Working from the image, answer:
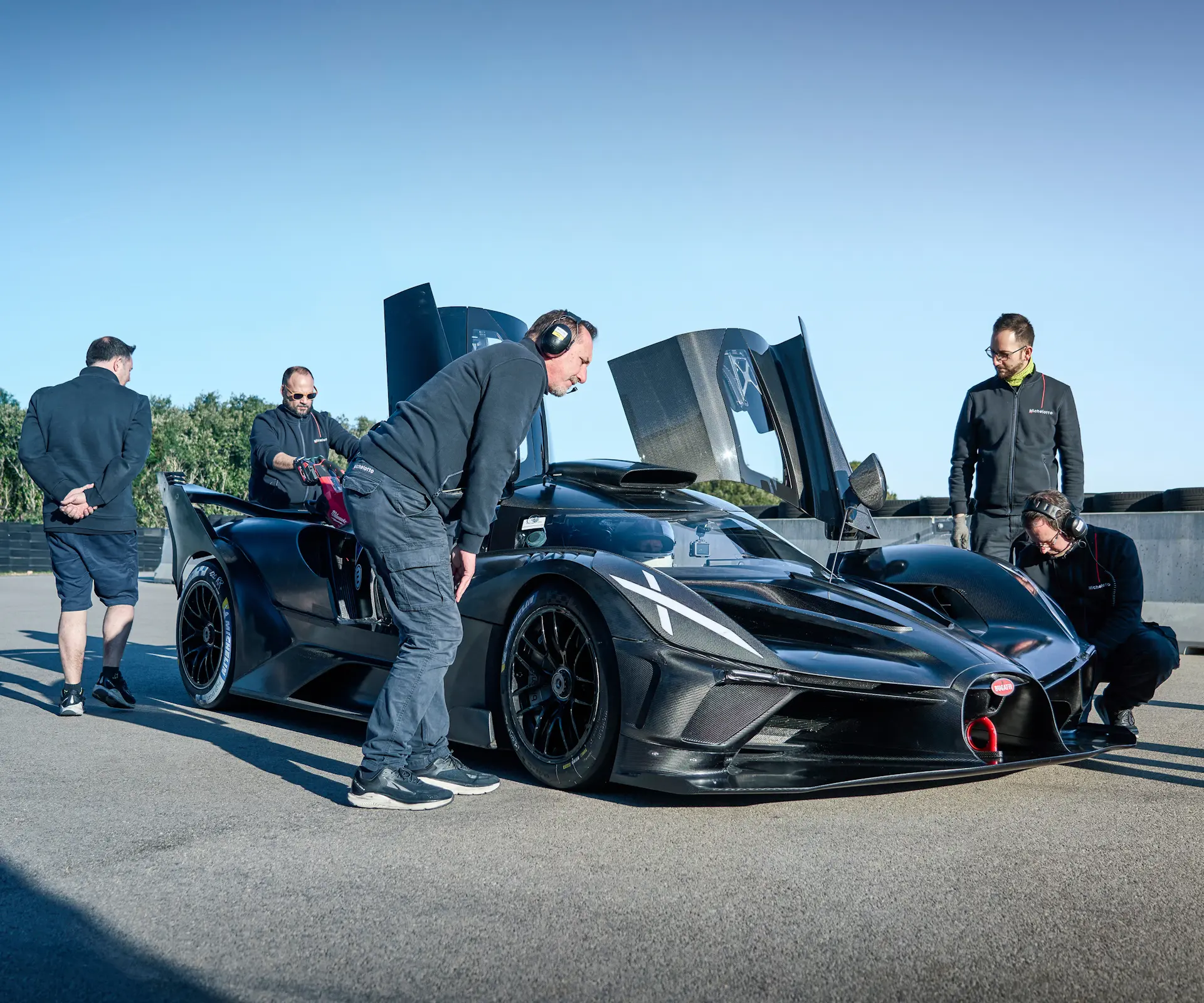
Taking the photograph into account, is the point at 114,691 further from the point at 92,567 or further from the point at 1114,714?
the point at 1114,714

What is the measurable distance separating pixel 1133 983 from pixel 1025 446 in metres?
3.85

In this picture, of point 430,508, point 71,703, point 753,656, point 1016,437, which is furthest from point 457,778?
point 1016,437

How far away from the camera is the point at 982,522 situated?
18.9 ft

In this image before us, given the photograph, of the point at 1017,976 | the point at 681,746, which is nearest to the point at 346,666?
the point at 681,746

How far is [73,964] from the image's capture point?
7.30 ft

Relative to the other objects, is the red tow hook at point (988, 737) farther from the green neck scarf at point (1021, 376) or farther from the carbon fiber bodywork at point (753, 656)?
the green neck scarf at point (1021, 376)

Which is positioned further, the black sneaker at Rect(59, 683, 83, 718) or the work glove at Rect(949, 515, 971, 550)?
the work glove at Rect(949, 515, 971, 550)

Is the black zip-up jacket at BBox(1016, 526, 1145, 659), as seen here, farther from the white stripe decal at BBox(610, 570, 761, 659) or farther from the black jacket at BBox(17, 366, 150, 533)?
the black jacket at BBox(17, 366, 150, 533)

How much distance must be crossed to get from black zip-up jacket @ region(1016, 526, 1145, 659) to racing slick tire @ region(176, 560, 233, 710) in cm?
382

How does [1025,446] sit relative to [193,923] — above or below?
above

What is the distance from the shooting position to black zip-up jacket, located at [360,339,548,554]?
3.64 meters

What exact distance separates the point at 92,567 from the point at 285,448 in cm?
121

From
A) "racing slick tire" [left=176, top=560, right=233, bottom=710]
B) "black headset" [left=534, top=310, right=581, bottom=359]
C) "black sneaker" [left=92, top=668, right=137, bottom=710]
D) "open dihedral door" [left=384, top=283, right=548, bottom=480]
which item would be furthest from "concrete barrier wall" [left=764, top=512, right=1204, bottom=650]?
"black headset" [left=534, top=310, right=581, bottom=359]

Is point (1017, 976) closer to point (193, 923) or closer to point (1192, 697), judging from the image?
point (193, 923)
